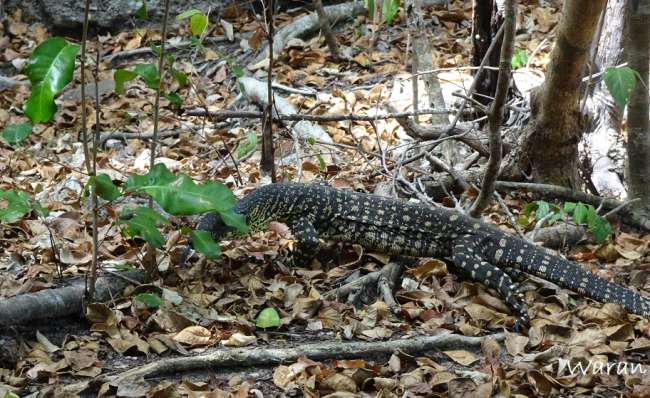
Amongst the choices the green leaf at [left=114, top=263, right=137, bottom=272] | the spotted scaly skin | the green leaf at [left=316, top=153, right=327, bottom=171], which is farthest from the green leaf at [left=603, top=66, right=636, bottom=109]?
the green leaf at [left=114, top=263, right=137, bottom=272]

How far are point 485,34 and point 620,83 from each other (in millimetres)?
3095

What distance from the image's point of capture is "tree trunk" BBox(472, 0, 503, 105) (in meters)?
8.51

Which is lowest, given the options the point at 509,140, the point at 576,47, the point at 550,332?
the point at 550,332

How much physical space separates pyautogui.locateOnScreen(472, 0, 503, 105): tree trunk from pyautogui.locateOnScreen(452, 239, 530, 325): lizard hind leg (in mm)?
2483

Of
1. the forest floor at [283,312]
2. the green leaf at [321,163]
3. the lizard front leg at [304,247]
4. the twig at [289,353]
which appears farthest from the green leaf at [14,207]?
the green leaf at [321,163]

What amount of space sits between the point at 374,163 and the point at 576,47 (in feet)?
8.01

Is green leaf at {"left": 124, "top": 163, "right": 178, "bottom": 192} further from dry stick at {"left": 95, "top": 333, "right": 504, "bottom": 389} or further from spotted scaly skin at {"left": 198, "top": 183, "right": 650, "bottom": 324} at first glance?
spotted scaly skin at {"left": 198, "top": 183, "right": 650, "bottom": 324}

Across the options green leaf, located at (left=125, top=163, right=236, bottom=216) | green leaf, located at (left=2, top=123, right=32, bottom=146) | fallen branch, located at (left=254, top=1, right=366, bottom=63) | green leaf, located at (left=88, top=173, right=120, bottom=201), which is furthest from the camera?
fallen branch, located at (left=254, top=1, right=366, bottom=63)

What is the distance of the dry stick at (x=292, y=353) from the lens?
14.9ft

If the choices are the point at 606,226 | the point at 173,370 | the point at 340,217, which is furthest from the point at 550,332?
the point at 173,370

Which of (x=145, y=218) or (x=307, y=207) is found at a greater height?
(x=145, y=218)

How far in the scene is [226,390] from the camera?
14.7ft

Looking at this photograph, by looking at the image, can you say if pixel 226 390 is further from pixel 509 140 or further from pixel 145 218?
pixel 509 140

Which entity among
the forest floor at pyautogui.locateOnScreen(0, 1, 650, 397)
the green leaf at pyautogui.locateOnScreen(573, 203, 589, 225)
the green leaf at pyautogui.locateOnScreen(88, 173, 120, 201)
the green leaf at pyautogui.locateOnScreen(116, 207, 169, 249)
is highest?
the green leaf at pyautogui.locateOnScreen(88, 173, 120, 201)
